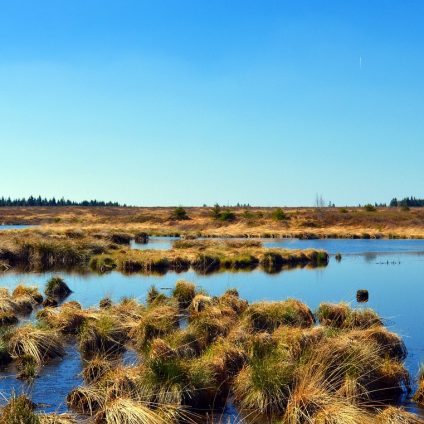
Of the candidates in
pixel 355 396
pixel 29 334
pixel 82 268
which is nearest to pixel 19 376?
pixel 29 334

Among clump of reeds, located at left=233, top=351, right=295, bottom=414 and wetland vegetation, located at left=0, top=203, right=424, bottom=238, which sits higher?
wetland vegetation, located at left=0, top=203, right=424, bottom=238

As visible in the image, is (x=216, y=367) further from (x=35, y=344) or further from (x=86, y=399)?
(x=35, y=344)

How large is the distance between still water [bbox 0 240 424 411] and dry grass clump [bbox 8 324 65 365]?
1.34 ft

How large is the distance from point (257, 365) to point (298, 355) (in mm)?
1818

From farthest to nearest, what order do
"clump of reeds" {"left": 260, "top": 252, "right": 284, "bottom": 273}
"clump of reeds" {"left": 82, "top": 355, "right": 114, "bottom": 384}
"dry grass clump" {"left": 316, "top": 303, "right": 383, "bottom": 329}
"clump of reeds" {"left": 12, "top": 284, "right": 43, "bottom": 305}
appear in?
A: "clump of reeds" {"left": 260, "top": 252, "right": 284, "bottom": 273} < "clump of reeds" {"left": 12, "top": 284, "right": 43, "bottom": 305} < "dry grass clump" {"left": 316, "top": 303, "right": 383, "bottom": 329} < "clump of reeds" {"left": 82, "top": 355, "right": 114, "bottom": 384}

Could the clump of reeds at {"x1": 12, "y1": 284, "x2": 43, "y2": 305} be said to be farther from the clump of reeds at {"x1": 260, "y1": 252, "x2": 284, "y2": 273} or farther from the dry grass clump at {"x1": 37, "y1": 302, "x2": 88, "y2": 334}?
the clump of reeds at {"x1": 260, "y1": 252, "x2": 284, "y2": 273}

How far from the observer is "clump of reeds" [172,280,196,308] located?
77.4 ft

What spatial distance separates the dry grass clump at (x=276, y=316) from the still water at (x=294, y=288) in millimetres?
2750

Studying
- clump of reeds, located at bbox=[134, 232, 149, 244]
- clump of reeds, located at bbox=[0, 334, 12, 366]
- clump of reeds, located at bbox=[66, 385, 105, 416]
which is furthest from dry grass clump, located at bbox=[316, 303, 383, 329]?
clump of reeds, located at bbox=[134, 232, 149, 244]

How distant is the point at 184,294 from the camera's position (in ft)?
78.1

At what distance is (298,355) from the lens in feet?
46.9

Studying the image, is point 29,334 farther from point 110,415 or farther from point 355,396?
point 355,396

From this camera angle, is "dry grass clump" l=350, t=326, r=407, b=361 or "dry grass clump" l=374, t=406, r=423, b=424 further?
"dry grass clump" l=350, t=326, r=407, b=361

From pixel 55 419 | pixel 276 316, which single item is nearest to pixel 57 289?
pixel 276 316
